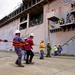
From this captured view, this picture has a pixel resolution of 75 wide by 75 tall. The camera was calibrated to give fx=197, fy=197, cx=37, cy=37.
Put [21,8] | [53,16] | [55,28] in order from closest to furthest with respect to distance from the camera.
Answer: [53,16]
[55,28]
[21,8]

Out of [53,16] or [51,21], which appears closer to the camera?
[53,16]

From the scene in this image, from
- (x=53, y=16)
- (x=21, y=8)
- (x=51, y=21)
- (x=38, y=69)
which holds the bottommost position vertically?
(x=38, y=69)

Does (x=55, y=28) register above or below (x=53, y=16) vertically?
below

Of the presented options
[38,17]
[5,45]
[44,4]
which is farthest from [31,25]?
[5,45]

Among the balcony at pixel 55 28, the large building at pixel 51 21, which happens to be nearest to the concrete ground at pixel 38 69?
the large building at pixel 51 21

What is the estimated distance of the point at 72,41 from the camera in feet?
78.1

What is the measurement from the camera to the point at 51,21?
28.9 metres

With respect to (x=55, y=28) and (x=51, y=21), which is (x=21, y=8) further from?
(x=55, y=28)

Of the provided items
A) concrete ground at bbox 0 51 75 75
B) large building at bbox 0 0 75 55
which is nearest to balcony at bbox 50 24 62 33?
large building at bbox 0 0 75 55

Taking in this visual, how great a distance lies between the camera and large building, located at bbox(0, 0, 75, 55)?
24.5 metres

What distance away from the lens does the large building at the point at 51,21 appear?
80.3ft

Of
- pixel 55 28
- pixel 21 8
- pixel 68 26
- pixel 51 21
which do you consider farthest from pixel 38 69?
pixel 21 8

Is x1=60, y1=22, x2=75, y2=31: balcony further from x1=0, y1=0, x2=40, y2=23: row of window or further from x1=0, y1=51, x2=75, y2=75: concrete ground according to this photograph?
x1=0, y1=51, x2=75, y2=75: concrete ground

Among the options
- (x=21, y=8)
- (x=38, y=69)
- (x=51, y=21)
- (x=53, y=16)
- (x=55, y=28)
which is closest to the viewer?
(x=38, y=69)
